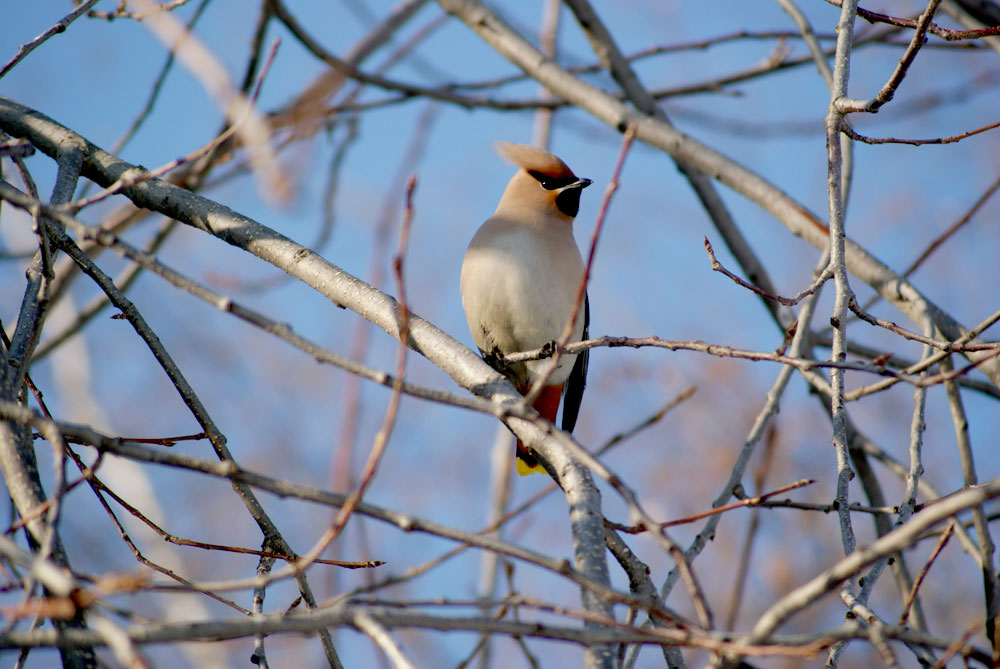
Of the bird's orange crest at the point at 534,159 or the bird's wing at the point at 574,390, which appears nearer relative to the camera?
the bird's orange crest at the point at 534,159

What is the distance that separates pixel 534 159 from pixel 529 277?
0.82 metres

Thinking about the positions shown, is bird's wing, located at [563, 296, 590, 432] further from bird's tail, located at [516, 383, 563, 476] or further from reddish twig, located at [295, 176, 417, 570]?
reddish twig, located at [295, 176, 417, 570]

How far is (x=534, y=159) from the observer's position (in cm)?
454

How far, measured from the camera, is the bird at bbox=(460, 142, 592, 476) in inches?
156

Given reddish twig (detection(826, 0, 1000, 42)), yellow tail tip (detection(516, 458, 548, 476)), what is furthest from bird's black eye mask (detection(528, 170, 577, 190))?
reddish twig (detection(826, 0, 1000, 42))

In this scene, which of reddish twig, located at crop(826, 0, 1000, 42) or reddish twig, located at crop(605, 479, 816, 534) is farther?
reddish twig, located at crop(826, 0, 1000, 42)

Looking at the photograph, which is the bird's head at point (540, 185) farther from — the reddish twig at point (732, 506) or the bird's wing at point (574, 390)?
the reddish twig at point (732, 506)

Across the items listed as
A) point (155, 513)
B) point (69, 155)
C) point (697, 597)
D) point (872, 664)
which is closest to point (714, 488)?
point (872, 664)

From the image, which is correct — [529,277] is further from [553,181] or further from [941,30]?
[941,30]

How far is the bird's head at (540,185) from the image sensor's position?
14.3ft

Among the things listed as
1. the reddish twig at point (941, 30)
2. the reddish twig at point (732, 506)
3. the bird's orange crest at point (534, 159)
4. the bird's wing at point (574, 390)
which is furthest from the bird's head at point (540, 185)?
the reddish twig at point (732, 506)

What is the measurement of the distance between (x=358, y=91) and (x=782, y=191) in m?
2.13

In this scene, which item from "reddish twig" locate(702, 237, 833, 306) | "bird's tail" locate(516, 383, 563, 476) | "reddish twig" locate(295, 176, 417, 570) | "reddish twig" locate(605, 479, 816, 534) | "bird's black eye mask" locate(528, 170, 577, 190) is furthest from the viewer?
"bird's black eye mask" locate(528, 170, 577, 190)

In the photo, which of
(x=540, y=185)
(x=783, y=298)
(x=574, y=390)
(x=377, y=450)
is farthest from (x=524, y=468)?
(x=377, y=450)
